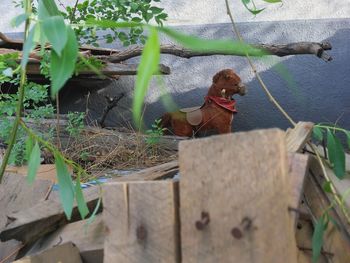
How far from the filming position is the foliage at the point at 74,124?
3.45 meters

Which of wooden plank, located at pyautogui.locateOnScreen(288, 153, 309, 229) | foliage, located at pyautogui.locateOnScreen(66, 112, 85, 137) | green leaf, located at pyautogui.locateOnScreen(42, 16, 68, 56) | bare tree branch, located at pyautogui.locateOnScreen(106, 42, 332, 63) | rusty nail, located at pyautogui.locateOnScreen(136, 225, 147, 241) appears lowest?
foliage, located at pyautogui.locateOnScreen(66, 112, 85, 137)

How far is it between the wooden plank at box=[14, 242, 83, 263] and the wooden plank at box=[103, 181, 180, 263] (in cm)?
38

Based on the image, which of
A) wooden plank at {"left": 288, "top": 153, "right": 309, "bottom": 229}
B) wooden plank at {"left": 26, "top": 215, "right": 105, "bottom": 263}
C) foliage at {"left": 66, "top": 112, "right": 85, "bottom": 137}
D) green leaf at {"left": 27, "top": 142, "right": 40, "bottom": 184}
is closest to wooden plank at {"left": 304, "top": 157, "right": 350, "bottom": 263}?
wooden plank at {"left": 288, "top": 153, "right": 309, "bottom": 229}

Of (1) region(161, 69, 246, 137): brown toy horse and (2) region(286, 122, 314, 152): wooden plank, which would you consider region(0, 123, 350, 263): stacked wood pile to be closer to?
(2) region(286, 122, 314, 152): wooden plank

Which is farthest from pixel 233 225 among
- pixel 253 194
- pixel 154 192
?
pixel 154 192

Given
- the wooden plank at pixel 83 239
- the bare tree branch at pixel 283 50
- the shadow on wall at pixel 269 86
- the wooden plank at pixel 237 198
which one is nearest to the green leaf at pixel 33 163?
the wooden plank at pixel 83 239

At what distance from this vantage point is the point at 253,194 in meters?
1.02

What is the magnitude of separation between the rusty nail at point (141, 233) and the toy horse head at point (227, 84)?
267cm

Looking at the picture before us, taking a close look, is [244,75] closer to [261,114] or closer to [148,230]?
[261,114]

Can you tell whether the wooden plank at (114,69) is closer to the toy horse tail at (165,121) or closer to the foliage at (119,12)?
the foliage at (119,12)

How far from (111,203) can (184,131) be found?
270 centimetres

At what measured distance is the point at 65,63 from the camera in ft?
3.02

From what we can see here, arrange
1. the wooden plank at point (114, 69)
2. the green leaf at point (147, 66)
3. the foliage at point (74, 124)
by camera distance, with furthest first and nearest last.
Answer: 1. the wooden plank at point (114, 69)
2. the foliage at point (74, 124)
3. the green leaf at point (147, 66)

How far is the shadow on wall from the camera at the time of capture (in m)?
4.08
